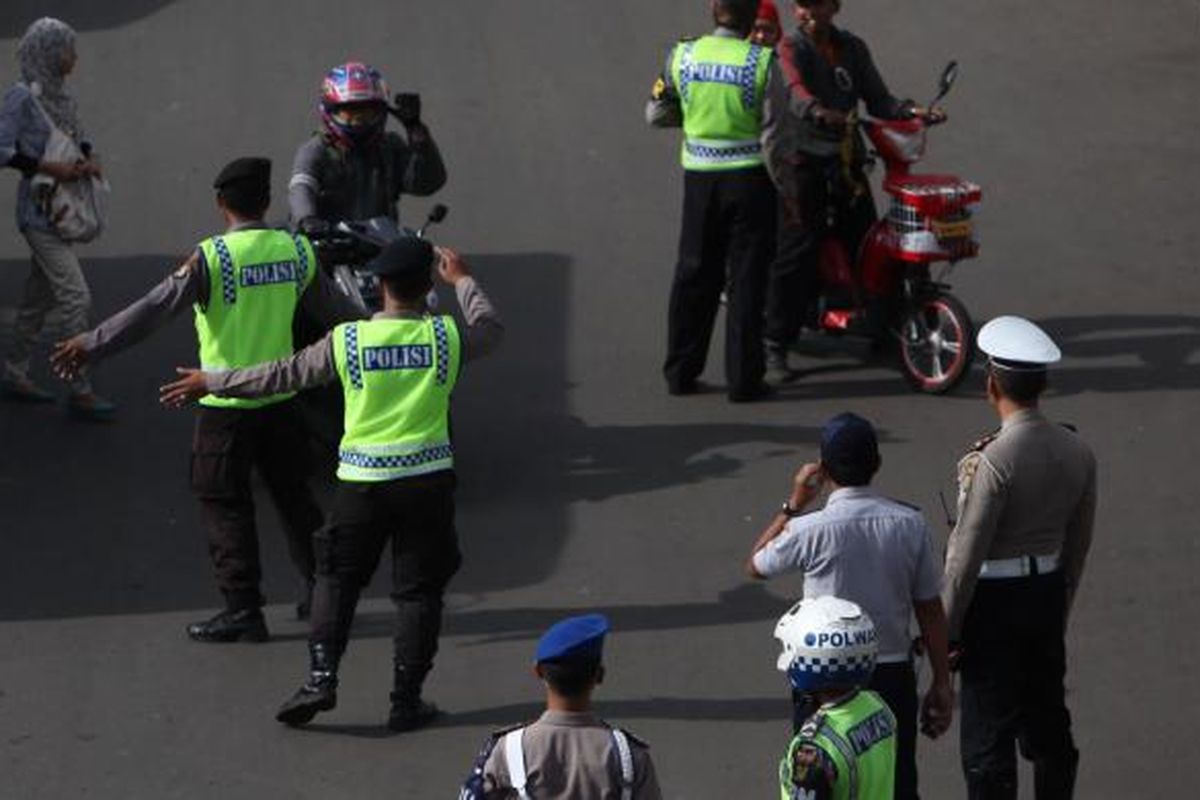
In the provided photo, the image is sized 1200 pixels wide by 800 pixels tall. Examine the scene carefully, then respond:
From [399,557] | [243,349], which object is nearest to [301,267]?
[243,349]

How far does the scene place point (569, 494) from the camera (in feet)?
41.7

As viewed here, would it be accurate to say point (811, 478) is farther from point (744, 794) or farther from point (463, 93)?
point (463, 93)

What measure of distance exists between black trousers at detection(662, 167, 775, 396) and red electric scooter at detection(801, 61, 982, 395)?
66 centimetres

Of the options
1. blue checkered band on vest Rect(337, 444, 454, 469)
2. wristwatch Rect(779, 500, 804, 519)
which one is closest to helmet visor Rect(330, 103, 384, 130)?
blue checkered band on vest Rect(337, 444, 454, 469)

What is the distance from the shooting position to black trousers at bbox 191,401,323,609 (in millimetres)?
10953

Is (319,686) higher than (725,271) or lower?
lower

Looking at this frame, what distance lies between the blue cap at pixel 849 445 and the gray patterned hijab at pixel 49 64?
222 inches

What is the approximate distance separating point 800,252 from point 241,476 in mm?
3898

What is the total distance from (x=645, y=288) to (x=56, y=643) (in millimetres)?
4784

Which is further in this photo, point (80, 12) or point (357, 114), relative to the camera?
point (80, 12)

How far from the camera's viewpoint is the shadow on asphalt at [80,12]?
Result: 60.4 ft

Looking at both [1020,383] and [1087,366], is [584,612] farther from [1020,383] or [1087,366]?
[1087,366]

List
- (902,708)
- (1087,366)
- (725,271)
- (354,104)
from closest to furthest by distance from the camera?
1. (902,708)
2. (354,104)
3. (725,271)
4. (1087,366)

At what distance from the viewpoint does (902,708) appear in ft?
28.8
